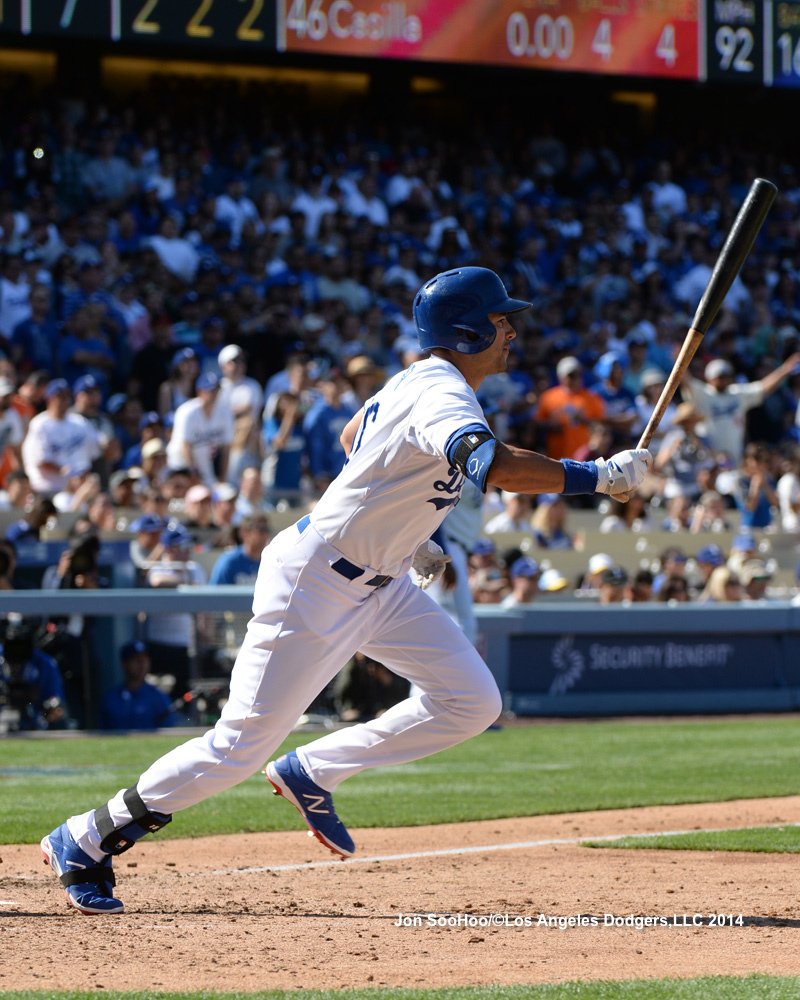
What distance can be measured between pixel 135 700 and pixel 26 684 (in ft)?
2.40

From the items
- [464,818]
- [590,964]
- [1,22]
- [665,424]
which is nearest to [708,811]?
[464,818]

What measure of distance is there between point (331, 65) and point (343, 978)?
734 inches

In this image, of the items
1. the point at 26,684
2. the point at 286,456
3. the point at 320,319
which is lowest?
the point at 26,684

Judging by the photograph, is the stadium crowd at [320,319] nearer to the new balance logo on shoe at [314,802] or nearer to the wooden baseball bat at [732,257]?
the wooden baseball bat at [732,257]

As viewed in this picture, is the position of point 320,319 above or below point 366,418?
above

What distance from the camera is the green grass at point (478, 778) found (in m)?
6.41

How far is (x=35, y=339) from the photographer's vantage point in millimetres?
12688

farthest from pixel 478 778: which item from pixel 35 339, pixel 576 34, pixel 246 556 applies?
pixel 576 34

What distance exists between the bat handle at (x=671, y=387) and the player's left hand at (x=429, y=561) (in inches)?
27.8

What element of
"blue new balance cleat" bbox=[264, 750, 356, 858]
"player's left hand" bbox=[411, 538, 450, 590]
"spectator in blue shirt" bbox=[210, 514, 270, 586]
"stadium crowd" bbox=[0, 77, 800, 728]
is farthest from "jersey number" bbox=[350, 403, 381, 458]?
"spectator in blue shirt" bbox=[210, 514, 270, 586]

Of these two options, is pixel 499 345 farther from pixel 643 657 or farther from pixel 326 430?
pixel 326 430

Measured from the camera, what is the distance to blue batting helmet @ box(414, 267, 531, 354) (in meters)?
4.11

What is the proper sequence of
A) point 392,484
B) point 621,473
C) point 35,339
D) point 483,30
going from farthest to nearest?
1. point 483,30
2. point 35,339
3. point 392,484
4. point 621,473

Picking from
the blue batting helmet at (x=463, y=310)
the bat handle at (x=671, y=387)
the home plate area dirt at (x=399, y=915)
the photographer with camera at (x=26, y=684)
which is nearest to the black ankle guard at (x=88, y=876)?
the home plate area dirt at (x=399, y=915)
